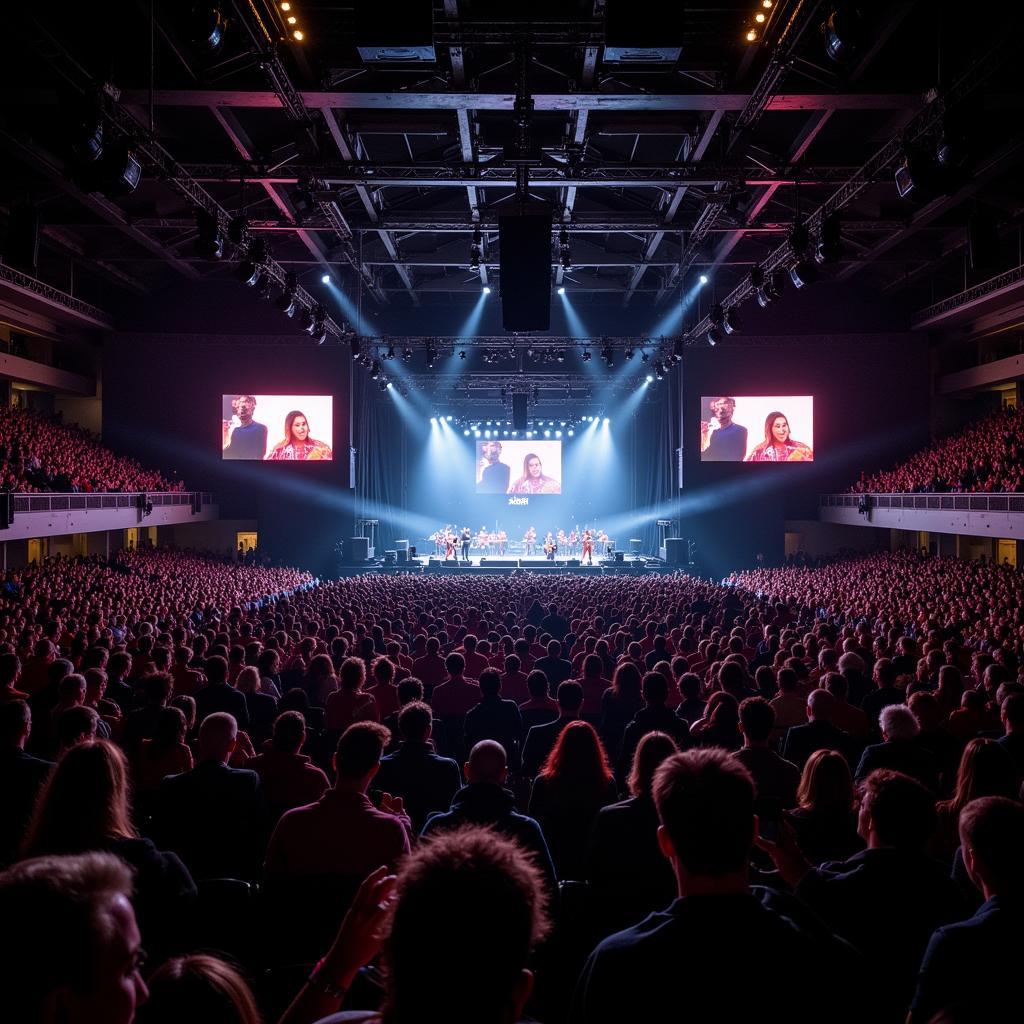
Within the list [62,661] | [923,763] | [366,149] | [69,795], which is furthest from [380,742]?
[366,149]

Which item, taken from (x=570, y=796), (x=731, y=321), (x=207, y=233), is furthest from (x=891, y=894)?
(x=731, y=321)

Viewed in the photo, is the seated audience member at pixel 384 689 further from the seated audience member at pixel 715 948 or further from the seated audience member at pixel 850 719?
the seated audience member at pixel 715 948

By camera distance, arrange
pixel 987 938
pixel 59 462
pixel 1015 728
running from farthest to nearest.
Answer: pixel 59 462 → pixel 1015 728 → pixel 987 938

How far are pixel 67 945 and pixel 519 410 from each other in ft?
92.0

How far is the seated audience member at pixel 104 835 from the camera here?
2826 millimetres

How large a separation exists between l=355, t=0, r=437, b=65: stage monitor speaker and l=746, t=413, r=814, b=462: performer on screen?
23.1 meters

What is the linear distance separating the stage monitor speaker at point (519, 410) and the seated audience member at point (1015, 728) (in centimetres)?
2405

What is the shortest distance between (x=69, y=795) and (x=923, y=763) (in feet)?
15.0

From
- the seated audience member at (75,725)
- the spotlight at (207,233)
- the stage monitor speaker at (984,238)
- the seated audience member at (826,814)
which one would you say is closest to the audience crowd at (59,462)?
the spotlight at (207,233)

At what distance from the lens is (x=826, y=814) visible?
3.95 meters

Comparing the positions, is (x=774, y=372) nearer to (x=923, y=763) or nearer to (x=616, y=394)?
(x=616, y=394)

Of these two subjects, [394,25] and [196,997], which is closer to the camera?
[196,997]

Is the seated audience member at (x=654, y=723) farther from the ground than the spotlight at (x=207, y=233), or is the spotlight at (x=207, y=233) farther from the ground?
the spotlight at (x=207, y=233)

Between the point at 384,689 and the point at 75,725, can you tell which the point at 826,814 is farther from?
the point at 384,689
